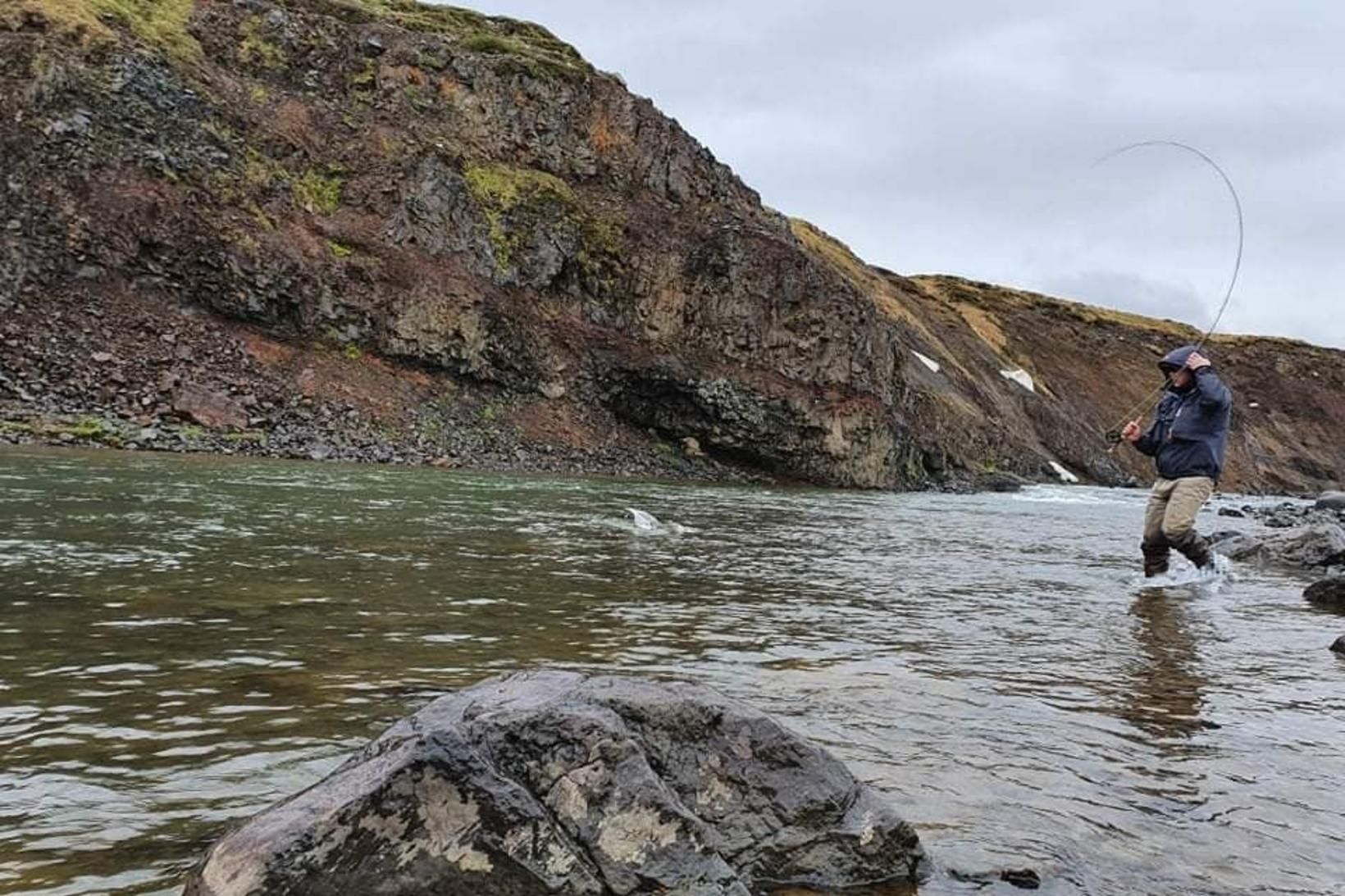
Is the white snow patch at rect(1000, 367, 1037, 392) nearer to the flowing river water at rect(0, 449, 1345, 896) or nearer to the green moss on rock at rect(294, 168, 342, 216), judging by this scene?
the green moss on rock at rect(294, 168, 342, 216)

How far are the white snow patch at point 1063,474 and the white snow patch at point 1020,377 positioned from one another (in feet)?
41.1

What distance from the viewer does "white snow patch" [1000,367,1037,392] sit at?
273 ft

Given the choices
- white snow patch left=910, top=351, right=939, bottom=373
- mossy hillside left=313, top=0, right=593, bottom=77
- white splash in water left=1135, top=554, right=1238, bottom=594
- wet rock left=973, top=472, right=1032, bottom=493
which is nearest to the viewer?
white splash in water left=1135, top=554, right=1238, bottom=594

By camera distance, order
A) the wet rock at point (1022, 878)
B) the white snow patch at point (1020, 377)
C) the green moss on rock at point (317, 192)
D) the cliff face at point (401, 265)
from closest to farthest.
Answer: the wet rock at point (1022, 878) < the cliff face at point (401, 265) < the green moss on rock at point (317, 192) < the white snow patch at point (1020, 377)

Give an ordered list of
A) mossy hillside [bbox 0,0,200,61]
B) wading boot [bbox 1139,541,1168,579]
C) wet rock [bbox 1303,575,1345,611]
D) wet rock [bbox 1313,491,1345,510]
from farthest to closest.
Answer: wet rock [bbox 1313,491,1345,510] < mossy hillside [bbox 0,0,200,61] < wading boot [bbox 1139,541,1168,579] < wet rock [bbox 1303,575,1345,611]

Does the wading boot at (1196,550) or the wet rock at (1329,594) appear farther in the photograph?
the wading boot at (1196,550)

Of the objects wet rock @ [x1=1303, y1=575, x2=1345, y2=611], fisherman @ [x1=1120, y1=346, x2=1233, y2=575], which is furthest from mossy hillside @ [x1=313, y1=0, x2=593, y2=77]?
wet rock @ [x1=1303, y1=575, x2=1345, y2=611]

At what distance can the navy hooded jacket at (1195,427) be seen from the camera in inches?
500

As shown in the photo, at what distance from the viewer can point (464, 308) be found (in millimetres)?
43531

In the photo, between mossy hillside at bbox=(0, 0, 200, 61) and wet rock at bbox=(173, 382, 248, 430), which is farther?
mossy hillside at bbox=(0, 0, 200, 61)

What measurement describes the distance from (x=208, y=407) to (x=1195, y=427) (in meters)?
31.3

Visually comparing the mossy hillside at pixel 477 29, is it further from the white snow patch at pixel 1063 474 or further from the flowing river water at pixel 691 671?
the flowing river water at pixel 691 671

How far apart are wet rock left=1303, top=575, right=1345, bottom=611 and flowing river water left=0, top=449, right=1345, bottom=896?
0.55m

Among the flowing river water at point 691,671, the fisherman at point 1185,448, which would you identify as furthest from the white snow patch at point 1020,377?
the fisherman at point 1185,448
